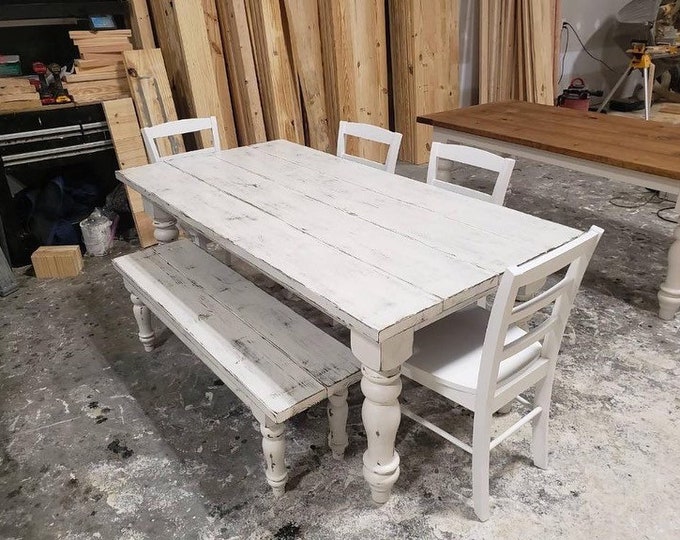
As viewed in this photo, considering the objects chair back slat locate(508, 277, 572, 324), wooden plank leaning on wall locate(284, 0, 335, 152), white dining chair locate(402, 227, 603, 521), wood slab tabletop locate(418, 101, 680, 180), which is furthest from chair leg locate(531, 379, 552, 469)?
wooden plank leaning on wall locate(284, 0, 335, 152)

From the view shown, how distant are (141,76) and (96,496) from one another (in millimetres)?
2501

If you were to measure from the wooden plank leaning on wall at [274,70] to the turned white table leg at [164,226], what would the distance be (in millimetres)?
1522

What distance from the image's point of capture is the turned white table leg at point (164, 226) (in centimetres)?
252

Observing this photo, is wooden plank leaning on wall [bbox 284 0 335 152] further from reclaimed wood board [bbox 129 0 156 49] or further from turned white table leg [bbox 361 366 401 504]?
turned white table leg [bbox 361 366 401 504]

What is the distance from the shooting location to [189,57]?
11.3ft

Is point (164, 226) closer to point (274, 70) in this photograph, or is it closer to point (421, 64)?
point (274, 70)

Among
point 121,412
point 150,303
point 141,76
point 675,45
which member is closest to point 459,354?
point 150,303

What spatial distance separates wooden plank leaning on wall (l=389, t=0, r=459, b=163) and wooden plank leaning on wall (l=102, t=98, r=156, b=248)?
2.10 m

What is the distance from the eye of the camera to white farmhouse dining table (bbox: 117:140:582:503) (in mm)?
1405

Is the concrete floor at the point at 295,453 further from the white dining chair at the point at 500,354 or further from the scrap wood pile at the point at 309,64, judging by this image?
the scrap wood pile at the point at 309,64

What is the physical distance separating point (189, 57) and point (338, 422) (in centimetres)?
260

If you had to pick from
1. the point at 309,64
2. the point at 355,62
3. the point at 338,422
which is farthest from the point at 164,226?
the point at 355,62

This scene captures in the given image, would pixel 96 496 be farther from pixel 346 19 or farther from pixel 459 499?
pixel 346 19

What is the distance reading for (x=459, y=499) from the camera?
1.75 m
